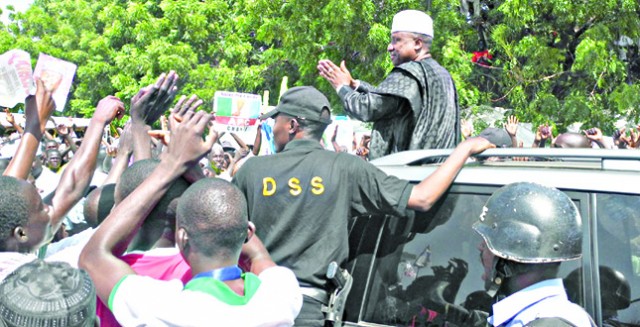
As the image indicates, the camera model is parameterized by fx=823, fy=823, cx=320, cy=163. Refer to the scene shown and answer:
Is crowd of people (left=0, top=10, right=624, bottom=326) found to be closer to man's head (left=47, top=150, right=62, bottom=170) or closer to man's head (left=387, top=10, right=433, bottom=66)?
man's head (left=387, top=10, right=433, bottom=66)

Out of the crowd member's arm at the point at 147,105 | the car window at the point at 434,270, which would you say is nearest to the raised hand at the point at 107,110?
the crowd member's arm at the point at 147,105

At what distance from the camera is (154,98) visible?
3.52 m

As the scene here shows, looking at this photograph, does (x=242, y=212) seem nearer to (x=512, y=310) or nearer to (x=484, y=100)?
(x=512, y=310)

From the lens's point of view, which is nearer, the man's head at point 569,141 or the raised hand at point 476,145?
the raised hand at point 476,145

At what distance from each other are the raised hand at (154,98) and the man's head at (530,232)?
1.56 metres

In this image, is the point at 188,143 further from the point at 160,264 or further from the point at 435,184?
the point at 435,184

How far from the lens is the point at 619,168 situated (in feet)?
10.6

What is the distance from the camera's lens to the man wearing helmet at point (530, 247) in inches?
94.7

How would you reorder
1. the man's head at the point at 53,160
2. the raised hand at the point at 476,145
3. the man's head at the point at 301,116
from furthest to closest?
the man's head at the point at 53,160
the man's head at the point at 301,116
the raised hand at the point at 476,145

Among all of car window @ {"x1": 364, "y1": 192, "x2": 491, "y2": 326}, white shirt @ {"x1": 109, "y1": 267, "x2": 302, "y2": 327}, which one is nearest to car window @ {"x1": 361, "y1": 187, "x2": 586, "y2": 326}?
car window @ {"x1": 364, "y1": 192, "x2": 491, "y2": 326}

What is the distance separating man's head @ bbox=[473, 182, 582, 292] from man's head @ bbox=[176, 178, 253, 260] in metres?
0.76

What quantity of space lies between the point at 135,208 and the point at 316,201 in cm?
93

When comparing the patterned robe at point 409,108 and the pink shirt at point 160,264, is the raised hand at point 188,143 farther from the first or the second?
the patterned robe at point 409,108

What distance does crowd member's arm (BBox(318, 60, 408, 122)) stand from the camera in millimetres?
4184
